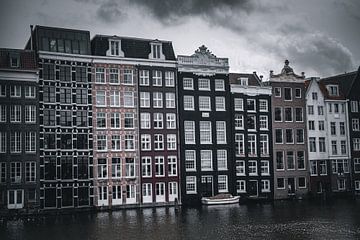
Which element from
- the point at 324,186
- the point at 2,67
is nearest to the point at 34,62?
the point at 2,67

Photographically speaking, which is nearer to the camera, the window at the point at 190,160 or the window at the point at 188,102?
the window at the point at 190,160

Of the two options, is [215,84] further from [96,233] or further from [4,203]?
[96,233]

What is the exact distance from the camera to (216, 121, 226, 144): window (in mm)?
78875

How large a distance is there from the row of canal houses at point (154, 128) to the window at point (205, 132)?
0.50 feet

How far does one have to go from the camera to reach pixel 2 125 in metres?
64.6

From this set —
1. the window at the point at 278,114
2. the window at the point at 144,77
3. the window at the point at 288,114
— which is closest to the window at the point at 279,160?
the window at the point at 278,114

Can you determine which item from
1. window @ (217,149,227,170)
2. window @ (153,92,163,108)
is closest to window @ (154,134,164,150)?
window @ (153,92,163,108)

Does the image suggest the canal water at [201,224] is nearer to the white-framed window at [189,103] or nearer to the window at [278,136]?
the white-framed window at [189,103]

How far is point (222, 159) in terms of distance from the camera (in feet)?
259

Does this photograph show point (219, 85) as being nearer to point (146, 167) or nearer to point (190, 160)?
point (190, 160)

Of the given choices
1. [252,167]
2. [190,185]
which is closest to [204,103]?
[190,185]

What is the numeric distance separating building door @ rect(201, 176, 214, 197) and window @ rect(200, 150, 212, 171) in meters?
1.36

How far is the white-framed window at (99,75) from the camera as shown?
7156cm

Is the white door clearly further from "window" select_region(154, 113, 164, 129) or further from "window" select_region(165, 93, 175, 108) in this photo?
"window" select_region(165, 93, 175, 108)
